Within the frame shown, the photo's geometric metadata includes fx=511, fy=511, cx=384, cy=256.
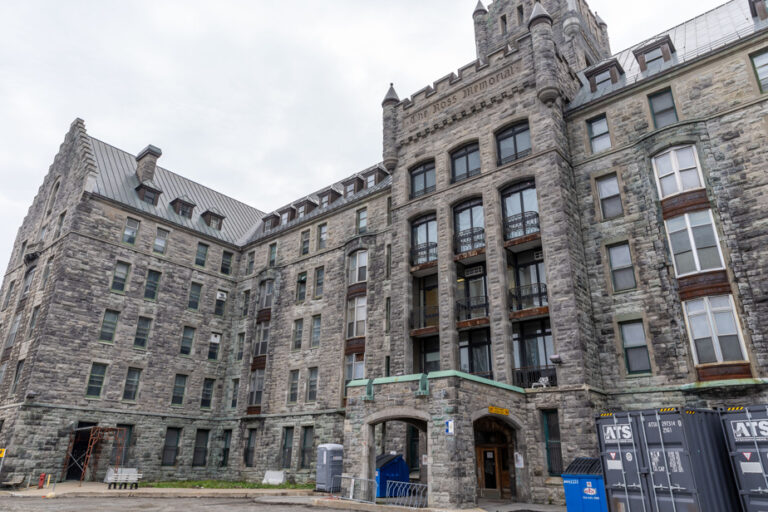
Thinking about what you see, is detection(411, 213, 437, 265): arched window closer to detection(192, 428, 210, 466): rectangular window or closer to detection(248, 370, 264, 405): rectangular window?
detection(248, 370, 264, 405): rectangular window

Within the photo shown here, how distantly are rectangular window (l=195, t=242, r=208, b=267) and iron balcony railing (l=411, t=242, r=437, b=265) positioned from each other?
17.9 meters

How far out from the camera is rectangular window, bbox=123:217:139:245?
32.8 metres

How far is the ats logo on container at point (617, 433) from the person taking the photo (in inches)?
471

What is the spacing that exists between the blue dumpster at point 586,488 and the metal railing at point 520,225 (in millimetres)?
10803

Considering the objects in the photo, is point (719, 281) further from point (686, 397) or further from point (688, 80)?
point (688, 80)

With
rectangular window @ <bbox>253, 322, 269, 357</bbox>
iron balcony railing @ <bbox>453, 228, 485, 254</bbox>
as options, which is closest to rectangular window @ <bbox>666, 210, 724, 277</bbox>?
iron balcony railing @ <bbox>453, 228, 485, 254</bbox>

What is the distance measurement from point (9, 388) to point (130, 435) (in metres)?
6.96

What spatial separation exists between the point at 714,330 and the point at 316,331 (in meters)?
21.4

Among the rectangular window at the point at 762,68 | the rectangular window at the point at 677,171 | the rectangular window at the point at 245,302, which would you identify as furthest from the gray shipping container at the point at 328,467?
the rectangular window at the point at 762,68

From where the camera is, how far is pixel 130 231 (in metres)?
33.2

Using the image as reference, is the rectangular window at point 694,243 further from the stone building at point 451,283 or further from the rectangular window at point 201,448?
the rectangular window at point 201,448

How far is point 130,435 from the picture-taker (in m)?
29.9

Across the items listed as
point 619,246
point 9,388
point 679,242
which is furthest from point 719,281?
point 9,388

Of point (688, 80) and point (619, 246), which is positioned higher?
point (688, 80)
